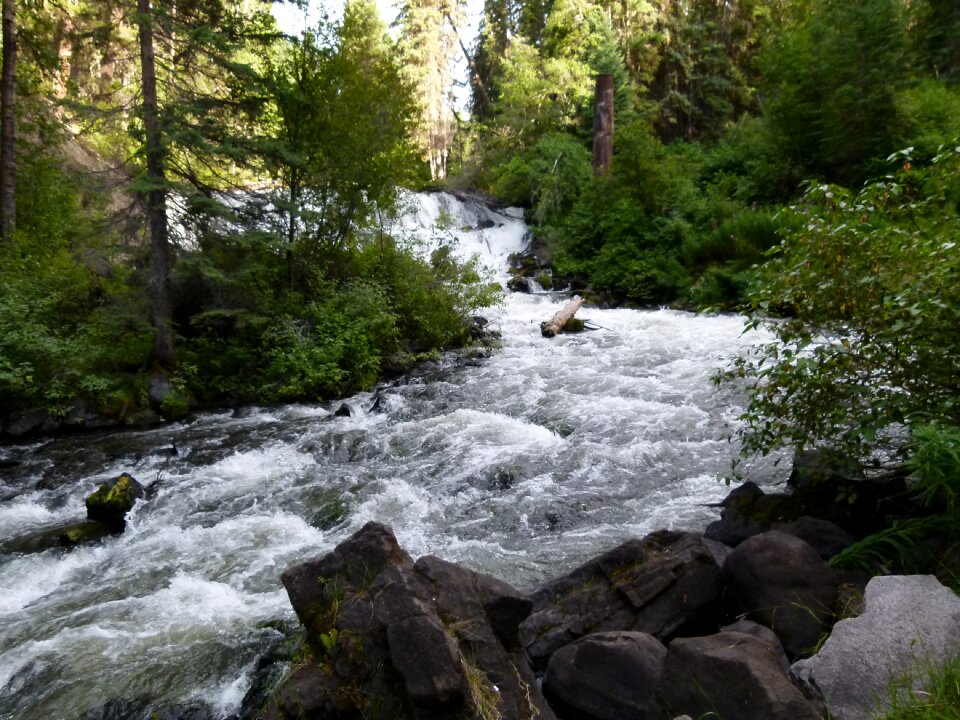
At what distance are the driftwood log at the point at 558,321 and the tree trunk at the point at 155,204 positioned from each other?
811cm

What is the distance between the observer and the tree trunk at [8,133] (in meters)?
12.6

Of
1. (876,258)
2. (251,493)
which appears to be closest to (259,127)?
(251,493)

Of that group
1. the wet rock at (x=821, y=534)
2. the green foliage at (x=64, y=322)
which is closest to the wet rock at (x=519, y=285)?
the green foliage at (x=64, y=322)

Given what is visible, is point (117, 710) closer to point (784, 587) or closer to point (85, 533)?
point (85, 533)

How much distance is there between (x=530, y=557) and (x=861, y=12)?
15.8 meters

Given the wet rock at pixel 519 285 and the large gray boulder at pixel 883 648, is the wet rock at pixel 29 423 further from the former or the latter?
the wet rock at pixel 519 285

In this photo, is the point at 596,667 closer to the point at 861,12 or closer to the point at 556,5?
the point at 861,12

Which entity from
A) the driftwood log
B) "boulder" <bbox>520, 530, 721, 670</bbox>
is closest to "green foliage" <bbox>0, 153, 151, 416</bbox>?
the driftwood log

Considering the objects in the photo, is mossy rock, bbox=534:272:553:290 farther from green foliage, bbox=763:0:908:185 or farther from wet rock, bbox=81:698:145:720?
wet rock, bbox=81:698:145:720

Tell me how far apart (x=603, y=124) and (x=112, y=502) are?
72.5 feet

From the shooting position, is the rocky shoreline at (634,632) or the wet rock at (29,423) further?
the wet rock at (29,423)

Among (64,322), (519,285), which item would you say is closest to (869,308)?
(64,322)

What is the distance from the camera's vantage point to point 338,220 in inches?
544

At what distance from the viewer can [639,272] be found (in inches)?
705
